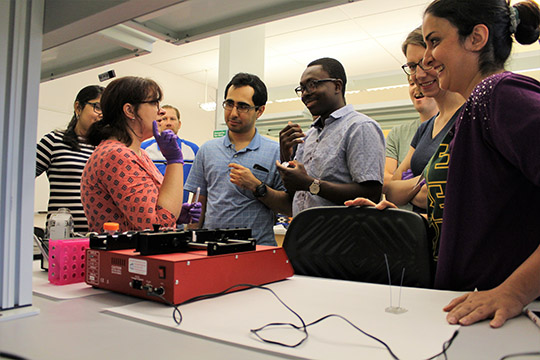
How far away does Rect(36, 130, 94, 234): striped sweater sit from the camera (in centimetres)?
196

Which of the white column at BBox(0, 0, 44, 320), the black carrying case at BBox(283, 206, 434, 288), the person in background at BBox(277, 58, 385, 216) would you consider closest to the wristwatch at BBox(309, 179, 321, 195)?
the person in background at BBox(277, 58, 385, 216)

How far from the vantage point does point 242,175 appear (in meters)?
1.74

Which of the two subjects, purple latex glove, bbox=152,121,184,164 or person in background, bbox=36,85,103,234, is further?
person in background, bbox=36,85,103,234

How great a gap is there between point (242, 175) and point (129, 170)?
0.60 meters

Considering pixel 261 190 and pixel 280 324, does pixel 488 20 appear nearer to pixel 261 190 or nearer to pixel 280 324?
pixel 280 324

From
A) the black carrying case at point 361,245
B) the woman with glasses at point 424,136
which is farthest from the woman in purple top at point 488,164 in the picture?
the woman with glasses at point 424,136

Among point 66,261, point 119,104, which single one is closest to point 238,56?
point 119,104

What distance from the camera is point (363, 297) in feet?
2.68

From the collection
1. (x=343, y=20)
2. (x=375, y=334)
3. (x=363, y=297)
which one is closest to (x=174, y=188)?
(x=363, y=297)

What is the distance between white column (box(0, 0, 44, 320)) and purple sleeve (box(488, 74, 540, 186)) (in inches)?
31.8

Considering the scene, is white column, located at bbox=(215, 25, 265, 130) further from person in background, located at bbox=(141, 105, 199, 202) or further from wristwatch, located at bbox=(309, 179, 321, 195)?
wristwatch, located at bbox=(309, 179, 321, 195)

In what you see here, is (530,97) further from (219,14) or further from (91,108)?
(91,108)

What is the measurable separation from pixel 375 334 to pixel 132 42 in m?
0.86

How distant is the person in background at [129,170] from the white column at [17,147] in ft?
1.85
